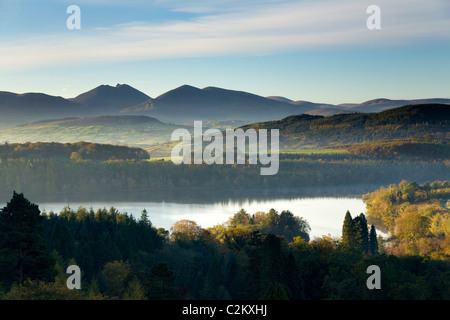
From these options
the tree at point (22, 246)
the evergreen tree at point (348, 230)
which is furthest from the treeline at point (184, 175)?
the tree at point (22, 246)

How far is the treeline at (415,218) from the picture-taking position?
32344 mm

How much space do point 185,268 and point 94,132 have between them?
150 m

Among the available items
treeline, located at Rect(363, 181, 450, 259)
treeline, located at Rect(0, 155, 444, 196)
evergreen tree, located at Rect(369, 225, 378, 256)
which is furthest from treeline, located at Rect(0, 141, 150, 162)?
evergreen tree, located at Rect(369, 225, 378, 256)

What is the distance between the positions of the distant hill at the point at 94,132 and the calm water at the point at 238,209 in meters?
91.2

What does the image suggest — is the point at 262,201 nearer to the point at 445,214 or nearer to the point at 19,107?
the point at 445,214

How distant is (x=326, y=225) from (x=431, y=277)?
24.6 metres

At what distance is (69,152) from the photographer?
326 ft

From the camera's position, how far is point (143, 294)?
15539 mm

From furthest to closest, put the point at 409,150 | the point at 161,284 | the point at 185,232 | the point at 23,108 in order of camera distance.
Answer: the point at 23,108, the point at 409,150, the point at 185,232, the point at 161,284

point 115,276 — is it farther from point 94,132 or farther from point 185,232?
point 94,132

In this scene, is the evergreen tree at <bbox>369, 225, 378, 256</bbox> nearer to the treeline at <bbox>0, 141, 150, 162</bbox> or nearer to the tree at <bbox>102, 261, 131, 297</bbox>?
the tree at <bbox>102, 261, 131, 297</bbox>

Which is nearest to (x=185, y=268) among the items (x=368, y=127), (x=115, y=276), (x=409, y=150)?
(x=115, y=276)

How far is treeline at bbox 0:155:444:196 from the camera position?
3191 inches

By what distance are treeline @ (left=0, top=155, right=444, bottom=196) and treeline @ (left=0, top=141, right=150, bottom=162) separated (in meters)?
7.17
